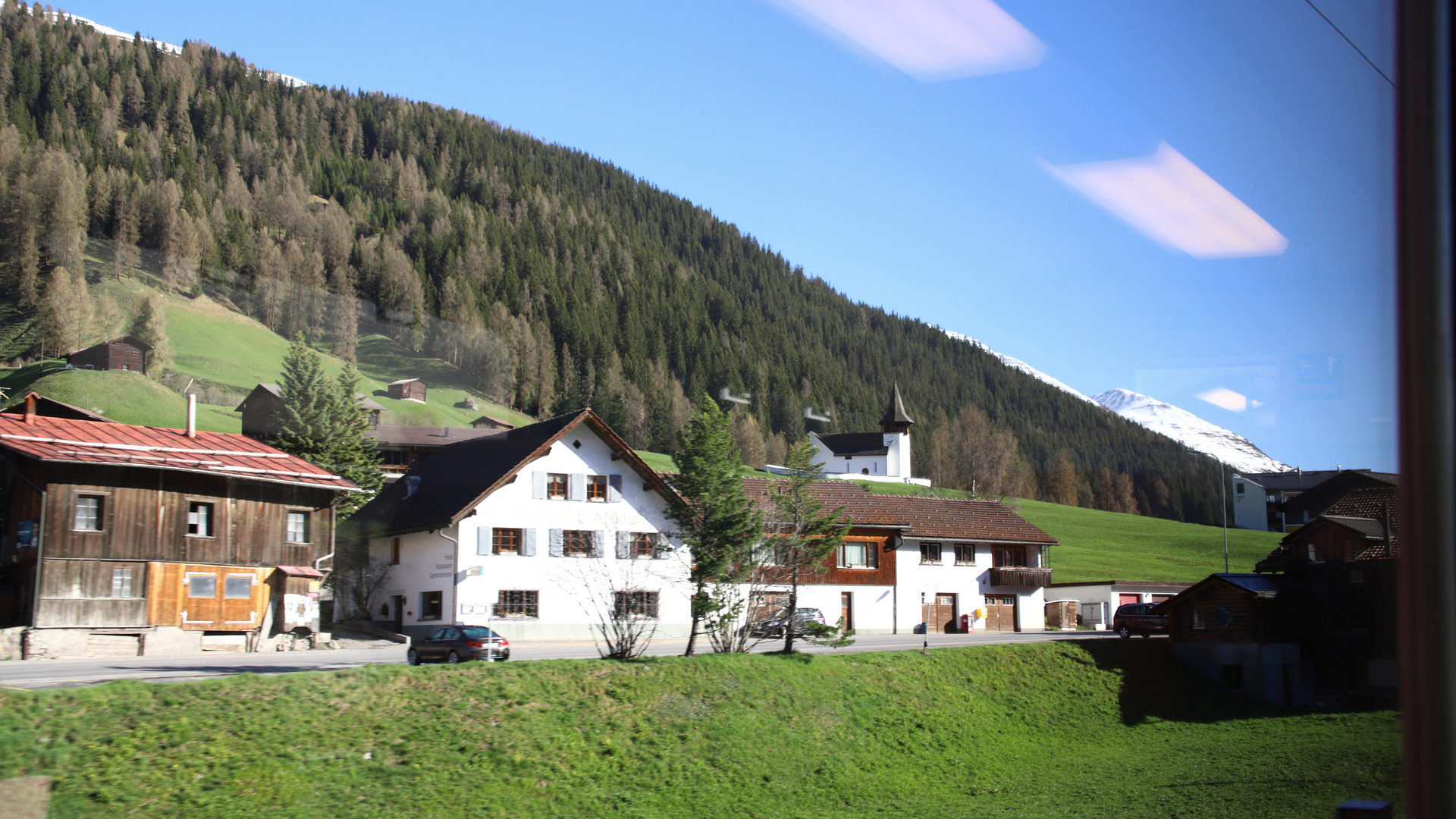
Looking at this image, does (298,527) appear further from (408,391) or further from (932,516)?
(408,391)

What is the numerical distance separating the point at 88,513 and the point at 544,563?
50.6ft

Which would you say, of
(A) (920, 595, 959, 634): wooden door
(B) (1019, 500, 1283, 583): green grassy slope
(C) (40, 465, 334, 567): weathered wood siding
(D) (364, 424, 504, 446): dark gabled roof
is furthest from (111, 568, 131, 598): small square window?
(D) (364, 424, 504, 446): dark gabled roof

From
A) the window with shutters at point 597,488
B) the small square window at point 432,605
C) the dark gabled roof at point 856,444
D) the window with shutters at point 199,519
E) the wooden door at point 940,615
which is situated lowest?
the wooden door at point 940,615

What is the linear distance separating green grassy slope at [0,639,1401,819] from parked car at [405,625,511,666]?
29.1ft

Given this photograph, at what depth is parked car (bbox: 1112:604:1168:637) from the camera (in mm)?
39375

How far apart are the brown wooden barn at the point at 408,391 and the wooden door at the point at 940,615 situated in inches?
3313

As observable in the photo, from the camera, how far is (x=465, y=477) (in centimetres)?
4138

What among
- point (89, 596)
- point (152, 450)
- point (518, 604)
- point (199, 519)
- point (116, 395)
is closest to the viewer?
point (89, 596)

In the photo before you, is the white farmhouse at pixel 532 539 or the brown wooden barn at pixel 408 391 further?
the brown wooden barn at pixel 408 391

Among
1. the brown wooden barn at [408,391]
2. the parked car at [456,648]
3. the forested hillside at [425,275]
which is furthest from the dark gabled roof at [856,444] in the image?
the parked car at [456,648]

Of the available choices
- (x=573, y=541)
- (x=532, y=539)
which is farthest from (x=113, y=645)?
(x=573, y=541)

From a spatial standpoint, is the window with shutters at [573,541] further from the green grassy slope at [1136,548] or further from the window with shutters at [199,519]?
the green grassy slope at [1136,548]

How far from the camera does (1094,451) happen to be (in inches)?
3214

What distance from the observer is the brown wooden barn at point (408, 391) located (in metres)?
119
